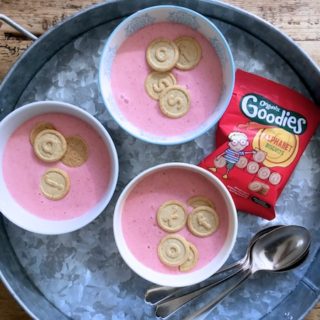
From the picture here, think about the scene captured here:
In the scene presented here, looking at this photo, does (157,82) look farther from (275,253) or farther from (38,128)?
(275,253)

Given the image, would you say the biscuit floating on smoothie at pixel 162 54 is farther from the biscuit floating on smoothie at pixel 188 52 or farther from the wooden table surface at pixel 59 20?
the wooden table surface at pixel 59 20

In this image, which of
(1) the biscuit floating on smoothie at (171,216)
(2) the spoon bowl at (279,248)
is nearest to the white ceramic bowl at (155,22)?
(1) the biscuit floating on smoothie at (171,216)

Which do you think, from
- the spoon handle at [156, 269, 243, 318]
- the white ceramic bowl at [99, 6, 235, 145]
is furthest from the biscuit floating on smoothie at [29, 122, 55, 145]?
the spoon handle at [156, 269, 243, 318]

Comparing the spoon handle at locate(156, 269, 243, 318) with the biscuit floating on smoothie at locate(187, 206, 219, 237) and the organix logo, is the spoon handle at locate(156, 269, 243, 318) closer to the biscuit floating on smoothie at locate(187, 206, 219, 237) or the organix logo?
the biscuit floating on smoothie at locate(187, 206, 219, 237)

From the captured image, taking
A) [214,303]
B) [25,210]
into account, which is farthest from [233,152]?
[25,210]

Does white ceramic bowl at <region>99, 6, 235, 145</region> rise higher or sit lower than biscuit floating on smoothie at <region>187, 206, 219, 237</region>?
higher

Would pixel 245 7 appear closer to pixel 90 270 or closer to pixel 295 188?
pixel 295 188

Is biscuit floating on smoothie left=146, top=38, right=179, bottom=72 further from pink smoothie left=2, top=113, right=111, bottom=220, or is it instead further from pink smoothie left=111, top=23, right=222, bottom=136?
pink smoothie left=2, top=113, right=111, bottom=220

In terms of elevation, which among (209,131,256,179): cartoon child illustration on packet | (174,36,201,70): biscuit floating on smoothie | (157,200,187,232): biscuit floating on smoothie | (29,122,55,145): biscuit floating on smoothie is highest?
(174,36,201,70): biscuit floating on smoothie
